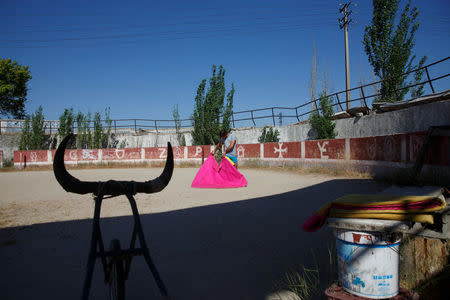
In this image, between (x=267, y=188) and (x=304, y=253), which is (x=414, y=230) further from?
(x=267, y=188)

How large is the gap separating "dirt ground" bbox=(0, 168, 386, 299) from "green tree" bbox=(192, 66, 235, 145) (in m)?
17.8

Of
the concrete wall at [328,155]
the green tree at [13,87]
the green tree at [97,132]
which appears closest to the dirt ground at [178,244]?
the concrete wall at [328,155]

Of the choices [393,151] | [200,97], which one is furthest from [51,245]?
[200,97]

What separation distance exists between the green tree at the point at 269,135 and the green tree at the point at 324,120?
136 inches

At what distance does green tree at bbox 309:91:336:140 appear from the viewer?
1734cm

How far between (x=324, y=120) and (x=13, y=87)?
121 feet

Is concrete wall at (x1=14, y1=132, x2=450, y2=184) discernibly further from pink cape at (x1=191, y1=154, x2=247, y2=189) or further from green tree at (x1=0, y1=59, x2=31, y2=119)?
green tree at (x1=0, y1=59, x2=31, y2=119)

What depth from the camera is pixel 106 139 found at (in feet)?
93.9

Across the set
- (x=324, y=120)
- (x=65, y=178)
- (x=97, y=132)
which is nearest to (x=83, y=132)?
(x=97, y=132)

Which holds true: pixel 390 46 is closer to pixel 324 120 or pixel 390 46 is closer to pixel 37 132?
pixel 324 120

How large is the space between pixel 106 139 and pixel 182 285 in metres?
28.2

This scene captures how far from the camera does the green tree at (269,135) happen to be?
21.7 m

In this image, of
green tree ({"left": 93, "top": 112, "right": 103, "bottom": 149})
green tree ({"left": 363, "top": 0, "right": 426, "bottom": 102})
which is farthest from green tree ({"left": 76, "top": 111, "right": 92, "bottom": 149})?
green tree ({"left": 363, "top": 0, "right": 426, "bottom": 102})

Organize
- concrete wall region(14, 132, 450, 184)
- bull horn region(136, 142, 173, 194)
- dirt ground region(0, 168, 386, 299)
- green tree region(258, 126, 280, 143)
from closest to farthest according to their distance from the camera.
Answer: bull horn region(136, 142, 173, 194)
dirt ground region(0, 168, 386, 299)
concrete wall region(14, 132, 450, 184)
green tree region(258, 126, 280, 143)
